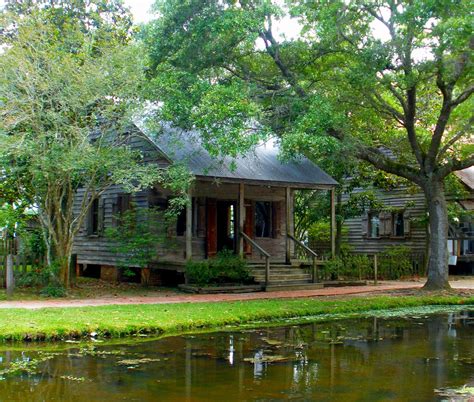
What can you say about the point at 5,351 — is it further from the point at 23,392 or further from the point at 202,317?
the point at 202,317

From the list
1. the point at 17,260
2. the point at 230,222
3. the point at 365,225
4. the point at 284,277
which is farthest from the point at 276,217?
the point at 17,260

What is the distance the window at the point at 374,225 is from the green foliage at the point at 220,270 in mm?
→ 13744

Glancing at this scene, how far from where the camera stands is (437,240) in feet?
67.4

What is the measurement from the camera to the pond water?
296 inches

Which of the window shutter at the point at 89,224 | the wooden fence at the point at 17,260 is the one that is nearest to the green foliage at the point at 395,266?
the window shutter at the point at 89,224

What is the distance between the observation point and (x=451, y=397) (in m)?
7.29

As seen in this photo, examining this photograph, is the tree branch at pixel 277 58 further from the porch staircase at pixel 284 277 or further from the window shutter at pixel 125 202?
the window shutter at pixel 125 202

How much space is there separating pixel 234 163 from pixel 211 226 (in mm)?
5653

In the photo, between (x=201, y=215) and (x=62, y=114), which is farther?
(x=201, y=215)

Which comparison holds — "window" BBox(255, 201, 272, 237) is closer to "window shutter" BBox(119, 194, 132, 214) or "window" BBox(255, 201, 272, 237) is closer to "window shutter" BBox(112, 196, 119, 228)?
"window shutter" BBox(119, 194, 132, 214)

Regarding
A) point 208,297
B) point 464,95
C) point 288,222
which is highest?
point 464,95

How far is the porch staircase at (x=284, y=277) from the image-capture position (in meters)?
20.4

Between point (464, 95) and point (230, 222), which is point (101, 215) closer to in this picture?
point (230, 222)

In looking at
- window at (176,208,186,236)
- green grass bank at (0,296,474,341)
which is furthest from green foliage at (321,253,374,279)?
window at (176,208,186,236)
